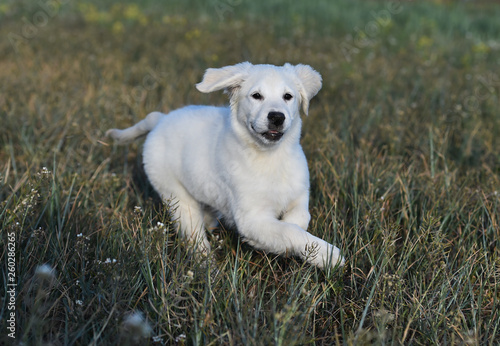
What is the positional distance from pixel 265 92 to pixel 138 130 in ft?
3.70

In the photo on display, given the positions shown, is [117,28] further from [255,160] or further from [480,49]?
[255,160]

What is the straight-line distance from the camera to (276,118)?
263cm

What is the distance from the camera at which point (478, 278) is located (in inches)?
96.5

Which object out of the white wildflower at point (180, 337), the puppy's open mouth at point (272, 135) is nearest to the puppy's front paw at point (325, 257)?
the puppy's open mouth at point (272, 135)

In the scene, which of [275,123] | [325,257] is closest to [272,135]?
[275,123]

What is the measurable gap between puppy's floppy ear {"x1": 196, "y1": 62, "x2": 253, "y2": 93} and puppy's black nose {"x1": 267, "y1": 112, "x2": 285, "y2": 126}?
0.38m

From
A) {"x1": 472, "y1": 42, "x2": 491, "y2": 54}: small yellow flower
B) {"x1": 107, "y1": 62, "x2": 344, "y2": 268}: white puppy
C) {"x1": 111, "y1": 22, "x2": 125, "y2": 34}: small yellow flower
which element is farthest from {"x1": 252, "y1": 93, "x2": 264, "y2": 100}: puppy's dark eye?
{"x1": 111, "y1": 22, "x2": 125, "y2": 34}: small yellow flower

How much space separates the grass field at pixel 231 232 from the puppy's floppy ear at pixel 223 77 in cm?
72

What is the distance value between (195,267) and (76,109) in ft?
9.26

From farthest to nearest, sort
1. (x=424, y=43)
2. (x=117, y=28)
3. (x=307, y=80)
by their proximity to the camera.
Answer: (x=117, y=28) < (x=424, y=43) < (x=307, y=80)

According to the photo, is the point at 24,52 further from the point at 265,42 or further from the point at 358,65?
the point at 358,65

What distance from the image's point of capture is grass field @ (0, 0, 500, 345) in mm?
2096

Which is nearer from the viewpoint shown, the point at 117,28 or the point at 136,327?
the point at 136,327

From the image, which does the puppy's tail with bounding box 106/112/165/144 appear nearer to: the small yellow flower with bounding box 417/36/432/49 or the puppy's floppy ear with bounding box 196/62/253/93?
the puppy's floppy ear with bounding box 196/62/253/93
